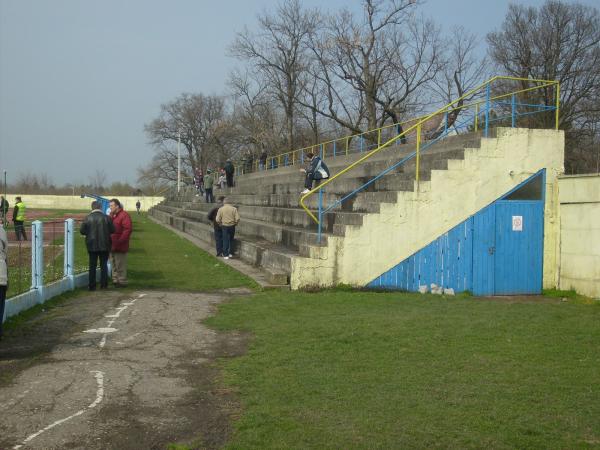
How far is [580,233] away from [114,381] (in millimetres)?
11085

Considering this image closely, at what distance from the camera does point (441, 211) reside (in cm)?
1384

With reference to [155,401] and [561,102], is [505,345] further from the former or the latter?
[561,102]

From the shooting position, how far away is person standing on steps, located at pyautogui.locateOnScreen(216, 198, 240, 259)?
17.8 meters

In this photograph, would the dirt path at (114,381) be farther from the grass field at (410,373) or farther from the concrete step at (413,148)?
the concrete step at (413,148)

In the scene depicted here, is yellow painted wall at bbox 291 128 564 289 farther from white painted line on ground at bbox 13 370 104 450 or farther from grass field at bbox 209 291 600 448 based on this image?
white painted line on ground at bbox 13 370 104 450

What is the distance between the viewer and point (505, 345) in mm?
8258

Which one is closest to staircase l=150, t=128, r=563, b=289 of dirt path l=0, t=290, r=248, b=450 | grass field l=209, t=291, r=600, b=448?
grass field l=209, t=291, r=600, b=448

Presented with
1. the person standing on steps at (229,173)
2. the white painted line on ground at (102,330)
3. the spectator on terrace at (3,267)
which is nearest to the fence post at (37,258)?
the white painted line on ground at (102,330)

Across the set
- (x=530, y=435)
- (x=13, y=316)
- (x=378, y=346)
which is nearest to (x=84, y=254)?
(x=13, y=316)

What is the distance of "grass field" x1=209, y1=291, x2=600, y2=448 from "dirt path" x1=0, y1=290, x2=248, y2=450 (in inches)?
14.1

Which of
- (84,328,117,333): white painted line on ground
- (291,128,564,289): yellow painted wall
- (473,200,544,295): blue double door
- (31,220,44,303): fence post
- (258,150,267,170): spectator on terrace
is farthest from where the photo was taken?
(258,150,267,170): spectator on terrace

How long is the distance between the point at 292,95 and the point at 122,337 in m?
40.3

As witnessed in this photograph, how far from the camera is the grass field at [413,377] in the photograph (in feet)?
16.6

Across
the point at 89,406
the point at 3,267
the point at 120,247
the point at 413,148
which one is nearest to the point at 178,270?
the point at 120,247
